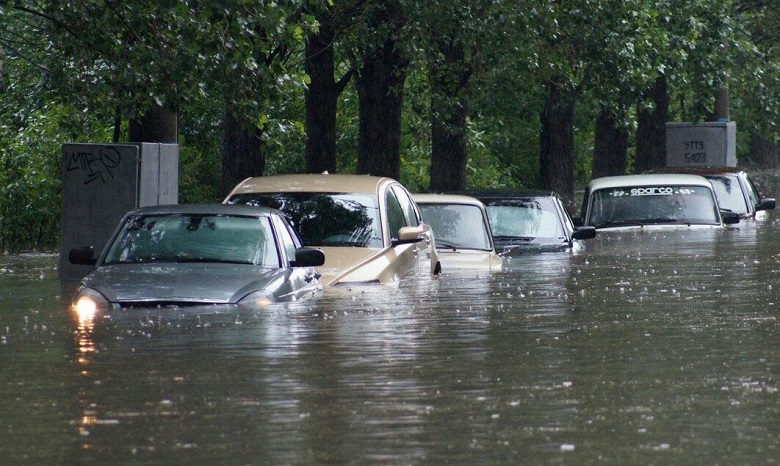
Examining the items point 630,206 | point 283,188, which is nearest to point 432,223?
point 283,188

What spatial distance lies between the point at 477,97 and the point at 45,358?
18.2 metres

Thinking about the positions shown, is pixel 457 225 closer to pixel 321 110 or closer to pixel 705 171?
pixel 321 110

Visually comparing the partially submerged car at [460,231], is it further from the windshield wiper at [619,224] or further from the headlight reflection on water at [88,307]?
the headlight reflection on water at [88,307]

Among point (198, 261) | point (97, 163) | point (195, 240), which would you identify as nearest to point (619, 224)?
point (97, 163)

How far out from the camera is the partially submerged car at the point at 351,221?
1383 cm

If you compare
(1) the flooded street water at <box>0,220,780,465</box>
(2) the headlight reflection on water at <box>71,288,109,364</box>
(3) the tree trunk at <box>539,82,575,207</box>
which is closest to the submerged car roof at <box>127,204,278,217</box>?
(1) the flooded street water at <box>0,220,780,465</box>

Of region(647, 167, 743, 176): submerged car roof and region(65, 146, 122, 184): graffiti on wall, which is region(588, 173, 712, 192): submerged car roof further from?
region(65, 146, 122, 184): graffiti on wall

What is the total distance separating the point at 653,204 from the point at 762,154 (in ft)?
169

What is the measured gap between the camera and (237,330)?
433 inches

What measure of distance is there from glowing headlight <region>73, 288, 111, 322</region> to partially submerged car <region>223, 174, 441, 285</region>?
240 cm

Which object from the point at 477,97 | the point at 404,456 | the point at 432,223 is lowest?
the point at 404,456

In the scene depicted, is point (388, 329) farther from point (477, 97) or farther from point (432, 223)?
point (477, 97)

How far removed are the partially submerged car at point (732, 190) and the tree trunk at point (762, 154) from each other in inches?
1687

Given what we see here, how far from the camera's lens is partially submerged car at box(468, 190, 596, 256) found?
19.5 metres
